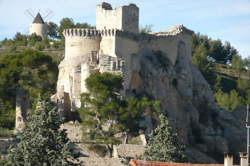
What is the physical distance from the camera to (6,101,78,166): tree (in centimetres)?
4072

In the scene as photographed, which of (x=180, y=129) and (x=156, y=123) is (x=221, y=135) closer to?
(x=180, y=129)

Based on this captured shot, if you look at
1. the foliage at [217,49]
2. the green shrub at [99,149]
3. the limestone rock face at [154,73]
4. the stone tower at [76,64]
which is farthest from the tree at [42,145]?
the foliage at [217,49]

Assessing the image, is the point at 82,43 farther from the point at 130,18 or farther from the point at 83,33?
the point at 130,18

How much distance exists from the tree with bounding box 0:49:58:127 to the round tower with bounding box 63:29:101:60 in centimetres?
262

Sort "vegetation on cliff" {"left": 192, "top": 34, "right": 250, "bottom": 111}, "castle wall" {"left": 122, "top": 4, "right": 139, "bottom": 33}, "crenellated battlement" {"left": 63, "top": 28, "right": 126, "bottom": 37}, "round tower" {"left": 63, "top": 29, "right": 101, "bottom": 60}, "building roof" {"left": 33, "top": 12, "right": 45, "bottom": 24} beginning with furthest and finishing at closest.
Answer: "building roof" {"left": 33, "top": 12, "right": 45, "bottom": 24}
"vegetation on cliff" {"left": 192, "top": 34, "right": 250, "bottom": 111}
"castle wall" {"left": 122, "top": 4, "right": 139, "bottom": 33}
"crenellated battlement" {"left": 63, "top": 28, "right": 126, "bottom": 37}
"round tower" {"left": 63, "top": 29, "right": 101, "bottom": 60}

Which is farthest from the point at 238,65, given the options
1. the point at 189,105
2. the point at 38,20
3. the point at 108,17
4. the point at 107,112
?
the point at 107,112

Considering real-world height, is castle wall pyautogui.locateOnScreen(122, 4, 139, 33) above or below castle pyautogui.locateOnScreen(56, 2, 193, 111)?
above

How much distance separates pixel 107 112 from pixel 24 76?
5.66 metres

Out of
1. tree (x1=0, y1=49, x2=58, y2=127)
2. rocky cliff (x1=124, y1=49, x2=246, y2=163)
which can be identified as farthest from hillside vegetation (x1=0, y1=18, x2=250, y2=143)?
rocky cliff (x1=124, y1=49, x2=246, y2=163)

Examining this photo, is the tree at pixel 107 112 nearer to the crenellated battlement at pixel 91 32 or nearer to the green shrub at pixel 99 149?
the green shrub at pixel 99 149

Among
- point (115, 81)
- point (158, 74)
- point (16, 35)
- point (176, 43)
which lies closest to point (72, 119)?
point (115, 81)

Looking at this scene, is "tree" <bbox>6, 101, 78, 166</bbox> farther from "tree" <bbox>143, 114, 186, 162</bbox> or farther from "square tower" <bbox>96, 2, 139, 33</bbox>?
"square tower" <bbox>96, 2, 139, 33</bbox>

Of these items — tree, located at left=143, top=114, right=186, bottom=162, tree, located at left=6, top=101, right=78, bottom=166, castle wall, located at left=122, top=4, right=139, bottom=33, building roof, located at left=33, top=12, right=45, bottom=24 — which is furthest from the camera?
building roof, located at left=33, top=12, right=45, bottom=24

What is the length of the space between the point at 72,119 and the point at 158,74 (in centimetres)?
853
